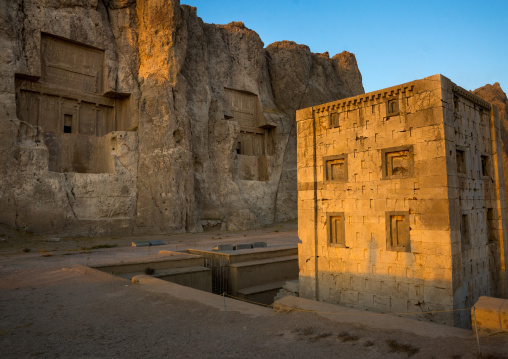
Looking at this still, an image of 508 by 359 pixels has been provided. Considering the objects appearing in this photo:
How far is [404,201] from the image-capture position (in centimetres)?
1127

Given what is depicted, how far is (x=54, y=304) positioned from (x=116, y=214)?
2013cm

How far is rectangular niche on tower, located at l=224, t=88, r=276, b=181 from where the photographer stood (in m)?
40.5

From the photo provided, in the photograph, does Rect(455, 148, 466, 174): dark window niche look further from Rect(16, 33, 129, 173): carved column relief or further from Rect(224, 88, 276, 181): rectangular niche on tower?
Rect(224, 88, 276, 181): rectangular niche on tower

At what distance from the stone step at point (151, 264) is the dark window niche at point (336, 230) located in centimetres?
644

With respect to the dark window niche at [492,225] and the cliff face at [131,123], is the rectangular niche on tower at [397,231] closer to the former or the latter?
the dark window niche at [492,225]

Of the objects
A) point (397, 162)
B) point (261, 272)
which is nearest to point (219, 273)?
point (261, 272)

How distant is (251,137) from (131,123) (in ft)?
49.7

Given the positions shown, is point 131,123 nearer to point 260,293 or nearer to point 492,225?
point 260,293

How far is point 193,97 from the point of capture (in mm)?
35719

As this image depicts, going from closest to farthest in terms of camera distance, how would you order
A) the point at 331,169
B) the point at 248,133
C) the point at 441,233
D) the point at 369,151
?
the point at 441,233
the point at 369,151
the point at 331,169
the point at 248,133

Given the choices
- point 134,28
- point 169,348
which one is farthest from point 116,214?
point 169,348

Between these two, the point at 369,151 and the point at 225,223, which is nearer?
the point at 369,151

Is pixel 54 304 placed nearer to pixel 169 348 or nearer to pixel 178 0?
pixel 169 348

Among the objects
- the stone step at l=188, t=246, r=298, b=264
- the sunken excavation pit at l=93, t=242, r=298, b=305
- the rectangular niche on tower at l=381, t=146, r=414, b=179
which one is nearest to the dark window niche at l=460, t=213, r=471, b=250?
the rectangular niche on tower at l=381, t=146, r=414, b=179
